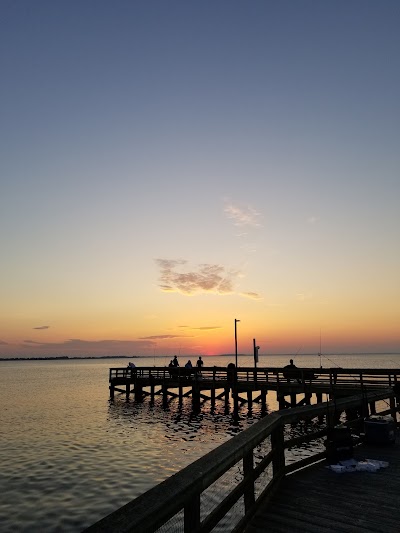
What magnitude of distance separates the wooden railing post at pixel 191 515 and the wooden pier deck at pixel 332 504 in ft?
6.01

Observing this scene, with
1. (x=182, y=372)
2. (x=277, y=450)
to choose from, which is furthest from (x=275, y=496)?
(x=182, y=372)

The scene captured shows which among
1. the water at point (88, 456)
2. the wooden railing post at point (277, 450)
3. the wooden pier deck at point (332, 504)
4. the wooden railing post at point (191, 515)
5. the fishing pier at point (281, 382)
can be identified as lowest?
the water at point (88, 456)

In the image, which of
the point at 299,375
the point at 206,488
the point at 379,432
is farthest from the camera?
the point at 299,375

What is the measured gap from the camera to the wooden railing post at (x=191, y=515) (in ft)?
10.9

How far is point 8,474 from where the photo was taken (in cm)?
1759

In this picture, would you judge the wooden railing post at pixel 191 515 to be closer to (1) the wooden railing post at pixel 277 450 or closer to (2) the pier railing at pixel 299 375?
(1) the wooden railing post at pixel 277 450

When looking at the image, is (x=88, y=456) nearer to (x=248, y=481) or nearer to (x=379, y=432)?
(x=379, y=432)

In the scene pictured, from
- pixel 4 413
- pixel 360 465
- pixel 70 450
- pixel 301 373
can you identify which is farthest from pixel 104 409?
pixel 360 465

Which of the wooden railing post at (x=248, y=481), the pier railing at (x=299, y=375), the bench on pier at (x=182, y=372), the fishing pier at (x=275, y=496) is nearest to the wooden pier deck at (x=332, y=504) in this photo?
the fishing pier at (x=275, y=496)

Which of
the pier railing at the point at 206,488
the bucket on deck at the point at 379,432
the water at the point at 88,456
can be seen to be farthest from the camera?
the water at the point at 88,456

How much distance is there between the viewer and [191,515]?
3355 mm

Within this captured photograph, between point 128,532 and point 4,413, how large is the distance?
4311 cm

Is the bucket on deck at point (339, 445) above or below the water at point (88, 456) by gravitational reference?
above

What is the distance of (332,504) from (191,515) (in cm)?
319
